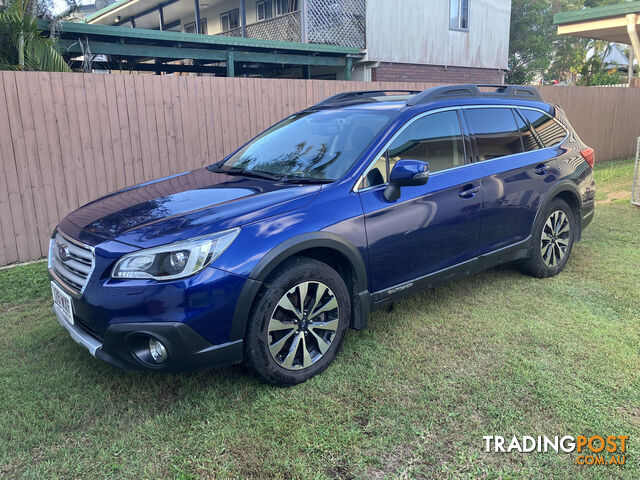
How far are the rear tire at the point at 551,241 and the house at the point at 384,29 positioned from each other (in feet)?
42.8

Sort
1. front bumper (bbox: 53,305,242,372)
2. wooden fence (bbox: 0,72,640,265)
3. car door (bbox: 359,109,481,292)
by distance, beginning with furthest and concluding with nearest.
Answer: wooden fence (bbox: 0,72,640,265) < car door (bbox: 359,109,481,292) < front bumper (bbox: 53,305,242,372)

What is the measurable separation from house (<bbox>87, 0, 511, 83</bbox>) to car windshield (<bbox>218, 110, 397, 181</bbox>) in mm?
13065

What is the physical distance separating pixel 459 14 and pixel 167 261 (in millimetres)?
19571

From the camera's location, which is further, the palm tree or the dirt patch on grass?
the dirt patch on grass

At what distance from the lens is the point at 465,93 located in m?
4.45

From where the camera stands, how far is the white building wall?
57.8 feet

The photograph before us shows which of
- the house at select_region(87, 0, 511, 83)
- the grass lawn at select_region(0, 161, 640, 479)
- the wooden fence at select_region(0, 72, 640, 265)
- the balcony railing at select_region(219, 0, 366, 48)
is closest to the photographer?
the grass lawn at select_region(0, 161, 640, 479)

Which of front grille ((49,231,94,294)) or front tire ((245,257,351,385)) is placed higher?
front grille ((49,231,94,294))

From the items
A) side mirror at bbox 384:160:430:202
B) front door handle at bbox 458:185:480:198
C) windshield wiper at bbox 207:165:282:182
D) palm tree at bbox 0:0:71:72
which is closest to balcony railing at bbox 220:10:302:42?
palm tree at bbox 0:0:71:72

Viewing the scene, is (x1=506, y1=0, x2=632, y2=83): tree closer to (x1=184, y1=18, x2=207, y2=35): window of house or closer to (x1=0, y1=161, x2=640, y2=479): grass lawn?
(x1=184, y1=18, x2=207, y2=35): window of house

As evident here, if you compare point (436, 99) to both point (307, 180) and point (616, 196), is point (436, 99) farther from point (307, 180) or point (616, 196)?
point (616, 196)

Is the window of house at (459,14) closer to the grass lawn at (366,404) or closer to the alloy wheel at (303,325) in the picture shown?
the grass lawn at (366,404)

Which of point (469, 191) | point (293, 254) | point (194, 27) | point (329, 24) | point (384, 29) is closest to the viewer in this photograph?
point (293, 254)

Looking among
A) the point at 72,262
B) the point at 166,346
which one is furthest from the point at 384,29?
the point at 166,346
